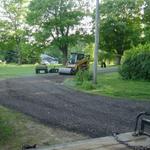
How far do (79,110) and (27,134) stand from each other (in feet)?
14.0

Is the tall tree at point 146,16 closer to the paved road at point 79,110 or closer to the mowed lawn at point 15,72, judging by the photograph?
the mowed lawn at point 15,72

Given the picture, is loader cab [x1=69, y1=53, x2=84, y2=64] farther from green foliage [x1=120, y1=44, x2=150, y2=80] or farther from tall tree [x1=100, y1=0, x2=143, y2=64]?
tall tree [x1=100, y1=0, x2=143, y2=64]

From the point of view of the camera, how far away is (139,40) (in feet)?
178

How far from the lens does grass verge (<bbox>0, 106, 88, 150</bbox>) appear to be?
8.99 metres

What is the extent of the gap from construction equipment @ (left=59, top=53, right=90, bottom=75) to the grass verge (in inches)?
920

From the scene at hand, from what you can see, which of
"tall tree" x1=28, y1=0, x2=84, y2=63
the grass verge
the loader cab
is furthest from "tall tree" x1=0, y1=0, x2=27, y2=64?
the grass verge

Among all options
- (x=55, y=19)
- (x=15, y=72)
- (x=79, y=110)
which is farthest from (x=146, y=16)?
(x=79, y=110)

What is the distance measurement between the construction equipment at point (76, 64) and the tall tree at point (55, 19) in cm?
1855

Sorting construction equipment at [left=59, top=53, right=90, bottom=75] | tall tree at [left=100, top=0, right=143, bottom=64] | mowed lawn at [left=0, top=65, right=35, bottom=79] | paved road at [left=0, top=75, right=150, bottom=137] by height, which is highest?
tall tree at [left=100, top=0, right=143, bottom=64]

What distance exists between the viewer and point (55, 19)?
5609cm

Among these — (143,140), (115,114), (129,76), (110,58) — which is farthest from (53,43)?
(143,140)

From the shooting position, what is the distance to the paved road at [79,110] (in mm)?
10867

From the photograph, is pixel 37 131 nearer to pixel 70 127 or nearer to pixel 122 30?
pixel 70 127

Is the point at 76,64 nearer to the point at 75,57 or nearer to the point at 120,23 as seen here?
the point at 75,57
